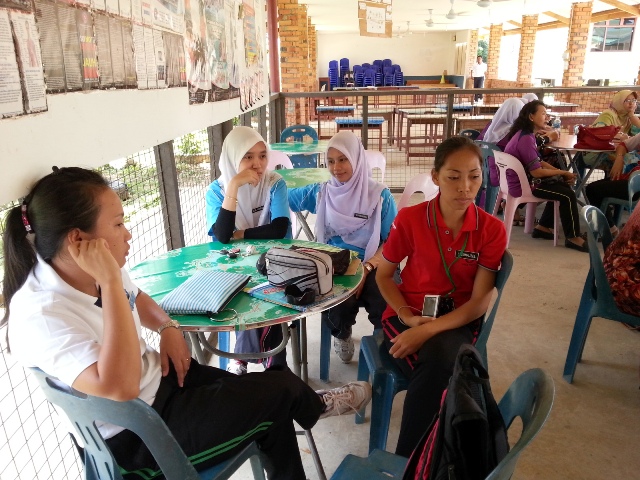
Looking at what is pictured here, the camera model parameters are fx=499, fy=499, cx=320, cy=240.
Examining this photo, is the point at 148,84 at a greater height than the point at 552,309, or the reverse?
the point at 148,84

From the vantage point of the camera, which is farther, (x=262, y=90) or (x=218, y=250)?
(x=262, y=90)

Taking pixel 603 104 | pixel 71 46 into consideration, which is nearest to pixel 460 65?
pixel 603 104

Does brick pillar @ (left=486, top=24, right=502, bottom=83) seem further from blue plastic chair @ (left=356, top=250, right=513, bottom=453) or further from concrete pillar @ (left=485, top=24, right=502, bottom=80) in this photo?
blue plastic chair @ (left=356, top=250, right=513, bottom=453)

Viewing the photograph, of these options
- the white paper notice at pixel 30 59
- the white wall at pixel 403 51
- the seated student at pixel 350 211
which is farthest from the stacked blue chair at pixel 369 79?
the white paper notice at pixel 30 59

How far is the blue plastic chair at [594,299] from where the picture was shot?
215 centimetres

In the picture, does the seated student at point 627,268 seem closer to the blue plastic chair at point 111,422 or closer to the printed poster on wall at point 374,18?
the blue plastic chair at point 111,422

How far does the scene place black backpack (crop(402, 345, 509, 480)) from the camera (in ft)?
2.75

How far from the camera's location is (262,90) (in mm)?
4438

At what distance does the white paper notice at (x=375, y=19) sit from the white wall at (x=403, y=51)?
1865cm

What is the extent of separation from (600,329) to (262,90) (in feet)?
10.6

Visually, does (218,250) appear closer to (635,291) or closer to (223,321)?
(223,321)

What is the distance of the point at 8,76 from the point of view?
3.78ft

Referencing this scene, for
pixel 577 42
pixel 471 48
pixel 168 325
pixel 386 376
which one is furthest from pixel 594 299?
pixel 471 48

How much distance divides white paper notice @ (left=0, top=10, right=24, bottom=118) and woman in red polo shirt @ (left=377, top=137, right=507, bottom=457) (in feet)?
4.00
